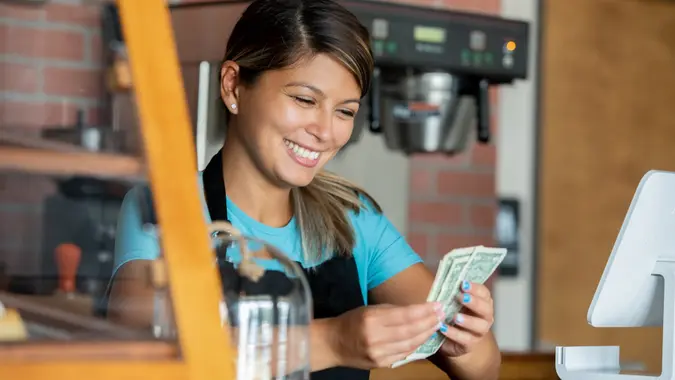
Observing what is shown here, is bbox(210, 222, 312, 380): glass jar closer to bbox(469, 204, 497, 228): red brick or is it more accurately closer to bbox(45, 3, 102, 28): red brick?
bbox(45, 3, 102, 28): red brick

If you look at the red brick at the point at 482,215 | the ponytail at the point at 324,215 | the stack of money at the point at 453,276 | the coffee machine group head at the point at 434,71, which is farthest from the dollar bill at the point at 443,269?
the red brick at the point at 482,215

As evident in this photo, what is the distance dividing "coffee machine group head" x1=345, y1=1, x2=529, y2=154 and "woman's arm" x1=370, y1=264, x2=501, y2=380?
3.29 ft

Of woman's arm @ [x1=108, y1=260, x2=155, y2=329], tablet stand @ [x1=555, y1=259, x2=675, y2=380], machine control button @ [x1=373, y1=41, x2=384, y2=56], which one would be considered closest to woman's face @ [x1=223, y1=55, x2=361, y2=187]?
tablet stand @ [x1=555, y1=259, x2=675, y2=380]

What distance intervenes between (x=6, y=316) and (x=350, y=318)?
2.07 feet

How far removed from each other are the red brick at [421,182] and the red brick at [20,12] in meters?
2.77

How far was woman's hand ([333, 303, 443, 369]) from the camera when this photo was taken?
1.59 metres

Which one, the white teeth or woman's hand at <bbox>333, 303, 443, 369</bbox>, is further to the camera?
the white teeth

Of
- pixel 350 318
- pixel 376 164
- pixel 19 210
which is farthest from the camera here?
pixel 376 164

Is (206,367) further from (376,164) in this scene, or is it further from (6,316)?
(376,164)

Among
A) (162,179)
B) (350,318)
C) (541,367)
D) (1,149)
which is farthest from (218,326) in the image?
(541,367)

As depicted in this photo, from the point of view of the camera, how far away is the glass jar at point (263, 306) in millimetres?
1292

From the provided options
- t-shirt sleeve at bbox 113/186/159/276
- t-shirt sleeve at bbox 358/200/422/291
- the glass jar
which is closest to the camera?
t-shirt sleeve at bbox 113/186/159/276

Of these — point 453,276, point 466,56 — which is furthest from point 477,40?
point 453,276

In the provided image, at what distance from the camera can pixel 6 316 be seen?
3.56 ft
